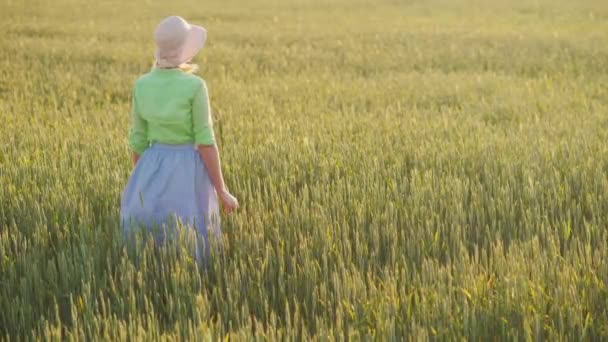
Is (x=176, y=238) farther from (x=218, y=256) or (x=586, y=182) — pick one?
(x=586, y=182)

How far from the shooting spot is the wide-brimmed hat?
3520mm

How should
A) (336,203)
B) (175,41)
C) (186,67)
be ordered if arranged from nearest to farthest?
(175,41)
(186,67)
(336,203)

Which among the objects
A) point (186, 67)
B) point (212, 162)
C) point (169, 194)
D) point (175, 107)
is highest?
point (186, 67)

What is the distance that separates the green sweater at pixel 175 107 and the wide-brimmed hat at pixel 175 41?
5 cm

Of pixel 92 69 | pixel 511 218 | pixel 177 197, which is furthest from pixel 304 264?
pixel 92 69

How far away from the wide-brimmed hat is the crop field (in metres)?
0.77

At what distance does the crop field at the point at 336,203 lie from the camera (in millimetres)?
2807

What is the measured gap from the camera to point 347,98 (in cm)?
910

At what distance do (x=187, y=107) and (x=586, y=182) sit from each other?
7.71 ft

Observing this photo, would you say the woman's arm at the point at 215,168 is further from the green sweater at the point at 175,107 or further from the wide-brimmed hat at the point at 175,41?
the wide-brimmed hat at the point at 175,41

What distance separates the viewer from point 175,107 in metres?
3.58

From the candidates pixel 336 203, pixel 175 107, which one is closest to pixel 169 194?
pixel 175 107

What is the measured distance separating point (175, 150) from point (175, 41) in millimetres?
465

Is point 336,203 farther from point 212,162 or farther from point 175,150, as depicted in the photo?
point 175,150
